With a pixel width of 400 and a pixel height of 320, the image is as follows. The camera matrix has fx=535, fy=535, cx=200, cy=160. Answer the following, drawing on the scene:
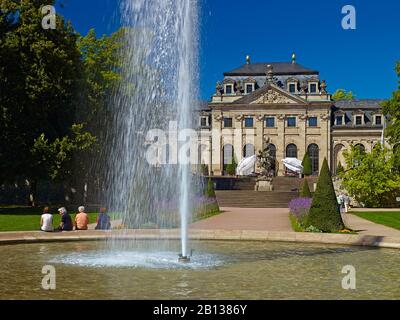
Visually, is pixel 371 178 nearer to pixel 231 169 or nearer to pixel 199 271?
pixel 231 169

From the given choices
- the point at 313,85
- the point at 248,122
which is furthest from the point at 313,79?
the point at 248,122

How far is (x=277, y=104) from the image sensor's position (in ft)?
253

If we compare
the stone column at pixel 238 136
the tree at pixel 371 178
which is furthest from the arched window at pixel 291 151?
the tree at pixel 371 178

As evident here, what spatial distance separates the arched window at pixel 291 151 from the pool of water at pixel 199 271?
201 feet

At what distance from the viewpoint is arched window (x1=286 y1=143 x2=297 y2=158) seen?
7869cm

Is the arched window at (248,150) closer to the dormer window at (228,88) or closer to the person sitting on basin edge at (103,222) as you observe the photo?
the dormer window at (228,88)

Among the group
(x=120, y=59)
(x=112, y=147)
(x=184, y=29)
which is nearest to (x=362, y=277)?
(x=184, y=29)

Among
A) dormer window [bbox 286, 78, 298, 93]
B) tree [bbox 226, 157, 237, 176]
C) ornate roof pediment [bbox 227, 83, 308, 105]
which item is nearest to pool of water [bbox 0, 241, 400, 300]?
tree [bbox 226, 157, 237, 176]

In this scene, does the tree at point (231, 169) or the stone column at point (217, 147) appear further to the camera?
the stone column at point (217, 147)

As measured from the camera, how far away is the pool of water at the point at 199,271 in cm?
1057

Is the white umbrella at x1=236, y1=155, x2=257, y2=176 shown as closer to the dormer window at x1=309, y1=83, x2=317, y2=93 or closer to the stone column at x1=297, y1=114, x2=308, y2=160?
the stone column at x1=297, y1=114, x2=308, y2=160
